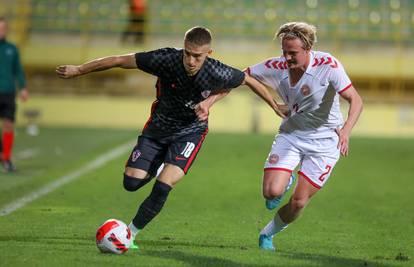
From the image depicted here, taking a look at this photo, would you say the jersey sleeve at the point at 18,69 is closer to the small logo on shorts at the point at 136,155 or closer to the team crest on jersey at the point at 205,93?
the small logo on shorts at the point at 136,155

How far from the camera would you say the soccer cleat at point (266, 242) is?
8.20 m

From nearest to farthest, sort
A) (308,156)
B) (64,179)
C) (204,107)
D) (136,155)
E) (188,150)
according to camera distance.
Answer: (204,107), (188,150), (136,155), (308,156), (64,179)

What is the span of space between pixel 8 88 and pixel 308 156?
7976 mm

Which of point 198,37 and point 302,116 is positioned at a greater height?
point 198,37

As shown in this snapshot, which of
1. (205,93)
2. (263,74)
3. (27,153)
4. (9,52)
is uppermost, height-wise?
(263,74)

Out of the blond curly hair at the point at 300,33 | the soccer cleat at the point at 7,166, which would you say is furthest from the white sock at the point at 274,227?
the soccer cleat at the point at 7,166

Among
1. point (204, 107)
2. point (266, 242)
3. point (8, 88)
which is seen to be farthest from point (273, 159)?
point (8, 88)

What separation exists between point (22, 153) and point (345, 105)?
972cm

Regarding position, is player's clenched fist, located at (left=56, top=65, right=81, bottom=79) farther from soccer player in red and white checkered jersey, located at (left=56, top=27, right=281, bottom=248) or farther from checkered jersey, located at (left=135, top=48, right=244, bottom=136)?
checkered jersey, located at (left=135, top=48, right=244, bottom=136)

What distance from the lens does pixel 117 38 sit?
2812 centimetres

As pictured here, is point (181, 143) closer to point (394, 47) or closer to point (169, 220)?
point (169, 220)

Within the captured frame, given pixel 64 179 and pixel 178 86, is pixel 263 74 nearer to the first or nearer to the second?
pixel 178 86

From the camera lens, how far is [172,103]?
8.34 m

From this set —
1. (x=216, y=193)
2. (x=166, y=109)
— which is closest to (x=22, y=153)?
(x=216, y=193)
